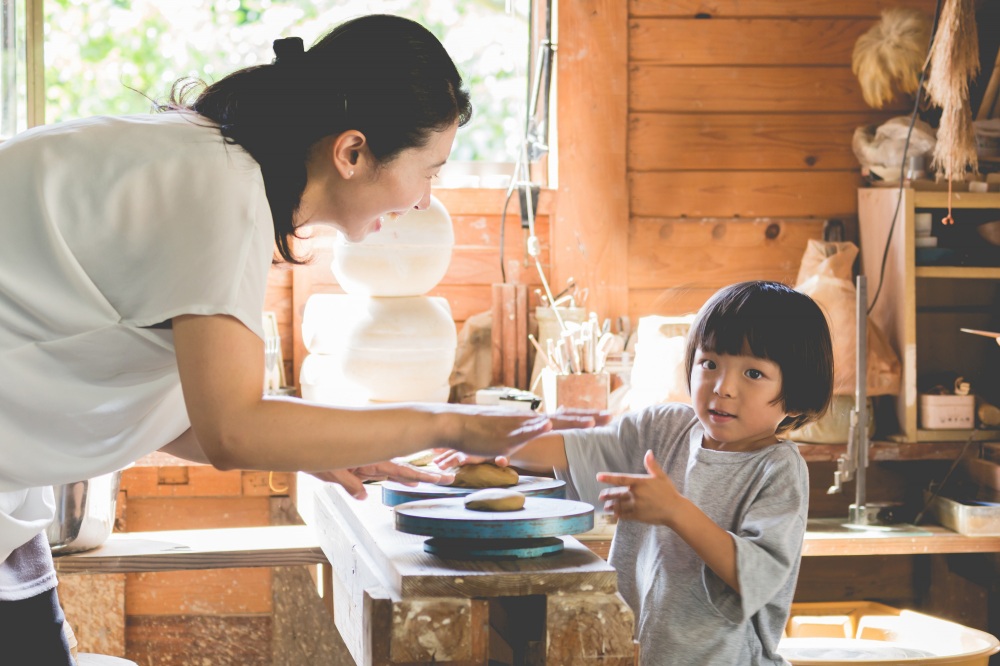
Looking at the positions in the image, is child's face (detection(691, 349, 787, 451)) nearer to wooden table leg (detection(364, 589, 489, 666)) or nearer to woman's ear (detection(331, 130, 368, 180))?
wooden table leg (detection(364, 589, 489, 666))

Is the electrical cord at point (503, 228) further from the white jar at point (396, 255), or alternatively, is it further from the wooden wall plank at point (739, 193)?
the white jar at point (396, 255)

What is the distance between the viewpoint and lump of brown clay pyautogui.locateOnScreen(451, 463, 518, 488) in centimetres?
176

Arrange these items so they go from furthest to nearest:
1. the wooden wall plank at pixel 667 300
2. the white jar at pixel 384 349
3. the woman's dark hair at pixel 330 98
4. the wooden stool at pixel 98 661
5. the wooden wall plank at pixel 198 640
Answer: the wooden wall plank at pixel 198 640 < the wooden wall plank at pixel 667 300 < the white jar at pixel 384 349 < the wooden stool at pixel 98 661 < the woman's dark hair at pixel 330 98

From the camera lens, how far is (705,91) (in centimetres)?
341

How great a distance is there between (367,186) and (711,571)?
2.45ft

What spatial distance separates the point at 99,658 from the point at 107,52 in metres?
1.87

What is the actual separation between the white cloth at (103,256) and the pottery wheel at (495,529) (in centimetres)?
40

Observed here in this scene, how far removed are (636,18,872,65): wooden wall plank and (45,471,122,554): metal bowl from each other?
1.98 metres

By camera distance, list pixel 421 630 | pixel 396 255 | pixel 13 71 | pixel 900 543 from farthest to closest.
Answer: pixel 13 71 → pixel 900 543 → pixel 396 255 → pixel 421 630

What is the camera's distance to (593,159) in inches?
133

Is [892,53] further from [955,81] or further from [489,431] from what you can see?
[489,431]

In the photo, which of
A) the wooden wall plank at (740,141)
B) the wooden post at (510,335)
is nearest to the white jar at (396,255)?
the wooden post at (510,335)

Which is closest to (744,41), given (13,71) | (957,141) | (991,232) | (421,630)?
(957,141)

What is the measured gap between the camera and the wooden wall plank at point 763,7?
3359 millimetres
